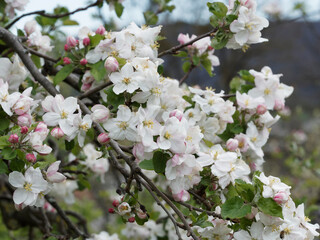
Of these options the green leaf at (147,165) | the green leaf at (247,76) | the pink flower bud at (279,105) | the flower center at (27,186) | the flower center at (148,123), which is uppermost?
the flower center at (148,123)

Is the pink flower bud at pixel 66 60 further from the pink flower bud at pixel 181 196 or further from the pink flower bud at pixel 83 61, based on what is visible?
the pink flower bud at pixel 181 196

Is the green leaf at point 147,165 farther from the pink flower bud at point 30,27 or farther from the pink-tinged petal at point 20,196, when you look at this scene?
the pink flower bud at point 30,27

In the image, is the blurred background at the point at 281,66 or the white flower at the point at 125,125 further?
the blurred background at the point at 281,66

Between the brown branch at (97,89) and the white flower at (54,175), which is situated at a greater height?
the brown branch at (97,89)

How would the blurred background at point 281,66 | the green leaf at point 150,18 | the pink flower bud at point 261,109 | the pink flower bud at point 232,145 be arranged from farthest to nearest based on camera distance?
the blurred background at point 281,66 < the green leaf at point 150,18 < the pink flower bud at point 261,109 < the pink flower bud at point 232,145

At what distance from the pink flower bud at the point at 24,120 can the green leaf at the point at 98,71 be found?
0.25m

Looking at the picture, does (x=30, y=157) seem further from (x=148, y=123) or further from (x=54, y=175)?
(x=148, y=123)

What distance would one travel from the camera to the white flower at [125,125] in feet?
3.86

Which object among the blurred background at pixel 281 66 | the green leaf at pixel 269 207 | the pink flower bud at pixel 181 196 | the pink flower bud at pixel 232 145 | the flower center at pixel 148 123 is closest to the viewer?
the green leaf at pixel 269 207

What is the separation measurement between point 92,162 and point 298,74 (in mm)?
10048

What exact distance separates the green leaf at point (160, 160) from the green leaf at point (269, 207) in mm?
271

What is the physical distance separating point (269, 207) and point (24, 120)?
71cm

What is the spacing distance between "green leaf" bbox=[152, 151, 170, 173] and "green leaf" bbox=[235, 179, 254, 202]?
20cm

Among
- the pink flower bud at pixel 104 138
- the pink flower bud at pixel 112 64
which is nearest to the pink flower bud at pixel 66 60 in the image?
the pink flower bud at pixel 112 64
